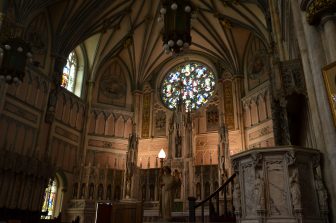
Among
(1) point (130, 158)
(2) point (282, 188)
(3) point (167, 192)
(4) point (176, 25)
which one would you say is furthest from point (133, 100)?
(2) point (282, 188)

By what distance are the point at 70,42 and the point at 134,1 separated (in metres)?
5.29

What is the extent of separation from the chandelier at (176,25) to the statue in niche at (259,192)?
384 cm

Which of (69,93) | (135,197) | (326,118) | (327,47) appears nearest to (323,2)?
(327,47)

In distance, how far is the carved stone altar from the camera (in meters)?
5.44

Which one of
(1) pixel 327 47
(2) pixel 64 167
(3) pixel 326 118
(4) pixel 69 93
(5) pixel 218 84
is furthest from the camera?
(5) pixel 218 84

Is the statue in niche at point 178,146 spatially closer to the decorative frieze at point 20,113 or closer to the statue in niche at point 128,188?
the statue in niche at point 128,188

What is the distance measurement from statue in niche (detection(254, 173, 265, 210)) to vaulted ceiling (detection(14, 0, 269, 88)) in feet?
43.0

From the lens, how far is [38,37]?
18.8 m

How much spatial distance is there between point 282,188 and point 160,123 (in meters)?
18.4

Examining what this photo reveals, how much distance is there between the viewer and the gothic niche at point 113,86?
2428cm

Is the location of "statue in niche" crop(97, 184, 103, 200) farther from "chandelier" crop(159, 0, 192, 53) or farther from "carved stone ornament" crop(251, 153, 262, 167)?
"carved stone ornament" crop(251, 153, 262, 167)

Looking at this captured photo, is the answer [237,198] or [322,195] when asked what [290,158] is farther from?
[237,198]

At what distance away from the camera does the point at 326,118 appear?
5590 millimetres

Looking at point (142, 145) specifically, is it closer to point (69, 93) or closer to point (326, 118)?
point (69, 93)
